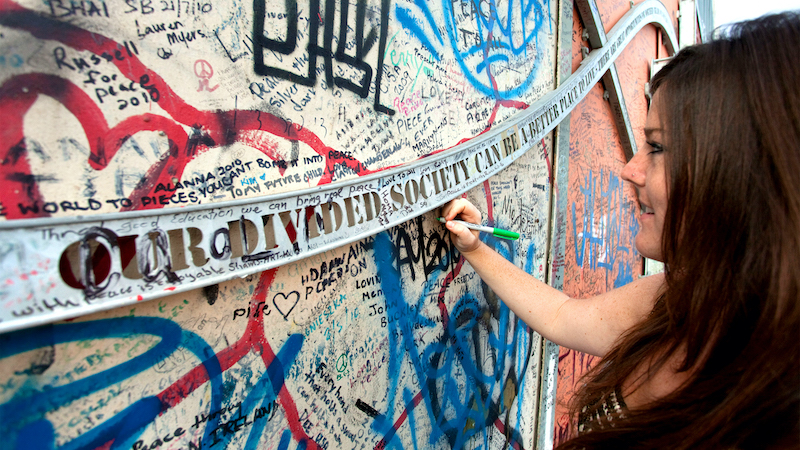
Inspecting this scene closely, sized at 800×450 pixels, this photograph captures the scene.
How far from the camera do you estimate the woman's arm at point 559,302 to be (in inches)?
42.8

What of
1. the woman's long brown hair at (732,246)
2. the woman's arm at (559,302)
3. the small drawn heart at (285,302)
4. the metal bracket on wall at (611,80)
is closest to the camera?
the woman's long brown hair at (732,246)

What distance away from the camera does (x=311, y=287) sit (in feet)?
2.93

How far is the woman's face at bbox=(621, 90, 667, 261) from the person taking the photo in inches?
33.6

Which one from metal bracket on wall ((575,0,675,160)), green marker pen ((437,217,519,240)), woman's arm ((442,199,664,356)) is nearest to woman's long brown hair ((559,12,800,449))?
woman's arm ((442,199,664,356))

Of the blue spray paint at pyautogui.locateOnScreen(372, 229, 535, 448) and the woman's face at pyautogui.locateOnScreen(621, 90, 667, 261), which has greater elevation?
the woman's face at pyautogui.locateOnScreen(621, 90, 667, 261)

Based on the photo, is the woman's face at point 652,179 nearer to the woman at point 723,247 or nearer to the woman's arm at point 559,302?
the woman at point 723,247

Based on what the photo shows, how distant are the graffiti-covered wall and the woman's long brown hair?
0.53 meters

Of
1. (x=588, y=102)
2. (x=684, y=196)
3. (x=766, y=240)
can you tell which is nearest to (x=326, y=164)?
(x=684, y=196)

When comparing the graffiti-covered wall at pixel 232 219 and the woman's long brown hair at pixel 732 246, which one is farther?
the woman's long brown hair at pixel 732 246

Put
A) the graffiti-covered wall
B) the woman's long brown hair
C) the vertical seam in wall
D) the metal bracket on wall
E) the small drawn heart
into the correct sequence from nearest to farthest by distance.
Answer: the graffiti-covered wall < the woman's long brown hair < the small drawn heart < the vertical seam in wall < the metal bracket on wall

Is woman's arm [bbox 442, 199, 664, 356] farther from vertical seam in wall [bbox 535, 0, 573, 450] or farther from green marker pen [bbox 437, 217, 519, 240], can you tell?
vertical seam in wall [bbox 535, 0, 573, 450]

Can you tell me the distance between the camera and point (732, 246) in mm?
728

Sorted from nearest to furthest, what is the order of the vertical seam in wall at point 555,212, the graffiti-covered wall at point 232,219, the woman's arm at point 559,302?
the graffiti-covered wall at point 232,219 → the woman's arm at point 559,302 → the vertical seam in wall at point 555,212

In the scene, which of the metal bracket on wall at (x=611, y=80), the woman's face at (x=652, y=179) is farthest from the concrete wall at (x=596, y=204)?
the woman's face at (x=652, y=179)
